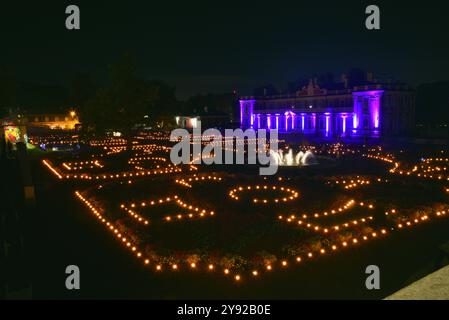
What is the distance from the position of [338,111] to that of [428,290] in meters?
67.8

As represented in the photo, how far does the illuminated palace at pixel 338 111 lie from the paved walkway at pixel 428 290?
55967 millimetres

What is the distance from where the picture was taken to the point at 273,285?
33.6ft

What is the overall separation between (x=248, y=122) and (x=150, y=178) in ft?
212

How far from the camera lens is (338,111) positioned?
69.3m

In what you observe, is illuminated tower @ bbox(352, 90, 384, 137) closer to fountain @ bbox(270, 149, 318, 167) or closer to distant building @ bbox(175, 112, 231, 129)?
distant building @ bbox(175, 112, 231, 129)

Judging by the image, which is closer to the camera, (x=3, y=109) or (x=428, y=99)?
(x=3, y=109)

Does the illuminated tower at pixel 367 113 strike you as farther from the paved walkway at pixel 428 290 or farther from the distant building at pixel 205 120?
the paved walkway at pixel 428 290

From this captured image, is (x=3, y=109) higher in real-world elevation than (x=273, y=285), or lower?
higher

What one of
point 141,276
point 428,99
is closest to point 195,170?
point 141,276

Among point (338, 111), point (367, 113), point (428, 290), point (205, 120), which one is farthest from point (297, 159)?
point (205, 120)

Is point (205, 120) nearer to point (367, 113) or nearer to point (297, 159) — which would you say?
point (367, 113)

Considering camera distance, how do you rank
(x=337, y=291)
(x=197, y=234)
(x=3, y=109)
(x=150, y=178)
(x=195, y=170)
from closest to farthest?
(x=337, y=291), (x=197, y=234), (x=150, y=178), (x=195, y=170), (x=3, y=109)

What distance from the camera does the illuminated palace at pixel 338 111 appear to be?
62688 mm
